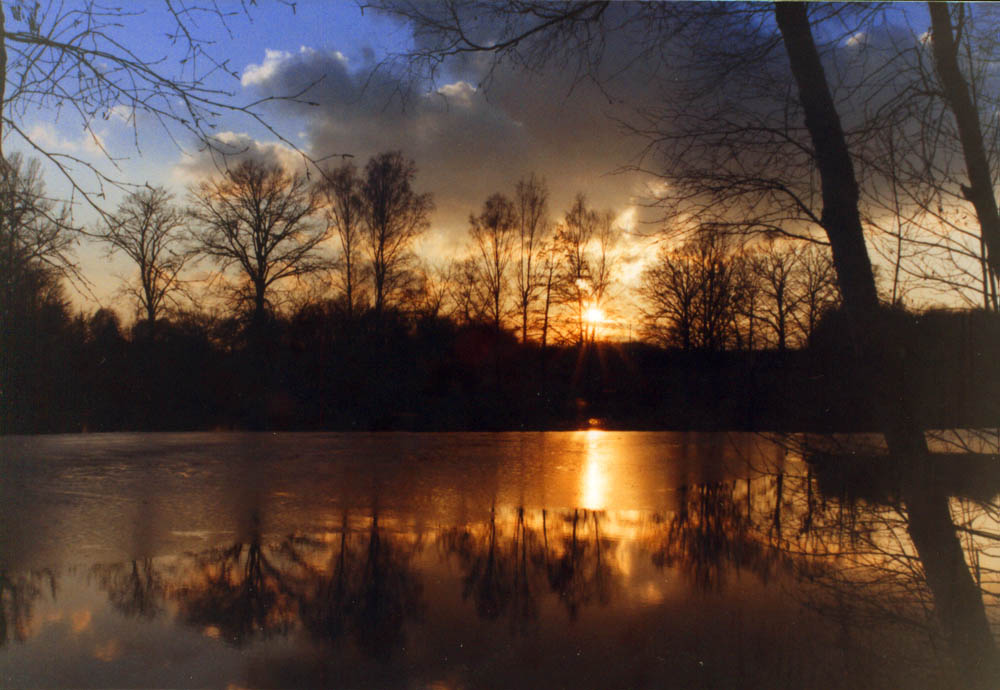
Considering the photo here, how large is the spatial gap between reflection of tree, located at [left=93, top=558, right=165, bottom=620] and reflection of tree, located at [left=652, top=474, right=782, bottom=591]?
11.9 feet

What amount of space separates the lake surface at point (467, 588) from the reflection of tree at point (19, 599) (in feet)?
0.05

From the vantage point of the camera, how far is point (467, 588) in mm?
4723

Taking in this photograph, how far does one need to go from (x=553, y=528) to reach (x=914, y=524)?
2996mm

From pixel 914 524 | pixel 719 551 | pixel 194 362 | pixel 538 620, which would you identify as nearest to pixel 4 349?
pixel 194 362

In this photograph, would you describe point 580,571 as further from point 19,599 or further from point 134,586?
point 19,599

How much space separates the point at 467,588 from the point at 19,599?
9.77 ft

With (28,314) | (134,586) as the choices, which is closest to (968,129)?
(134,586)

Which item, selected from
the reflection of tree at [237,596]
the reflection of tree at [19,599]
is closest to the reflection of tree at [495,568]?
the reflection of tree at [237,596]

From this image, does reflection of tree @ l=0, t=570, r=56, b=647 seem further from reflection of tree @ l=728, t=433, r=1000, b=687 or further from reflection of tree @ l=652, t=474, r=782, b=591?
reflection of tree @ l=728, t=433, r=1000, b=687

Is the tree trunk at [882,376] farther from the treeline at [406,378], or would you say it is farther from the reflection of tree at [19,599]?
the reflection of tree at [19,599]

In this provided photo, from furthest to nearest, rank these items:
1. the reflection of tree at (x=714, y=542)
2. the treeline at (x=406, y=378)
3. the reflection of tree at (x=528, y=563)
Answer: the reflection of tree at (x=714, y=542) < the reflection of tree at (x=528, y=563) < the treeline at (x=406, y=378)

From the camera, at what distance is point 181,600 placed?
4484mm

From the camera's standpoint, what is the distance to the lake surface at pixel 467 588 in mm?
3740

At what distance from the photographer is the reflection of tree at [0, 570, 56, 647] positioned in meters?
4.04
